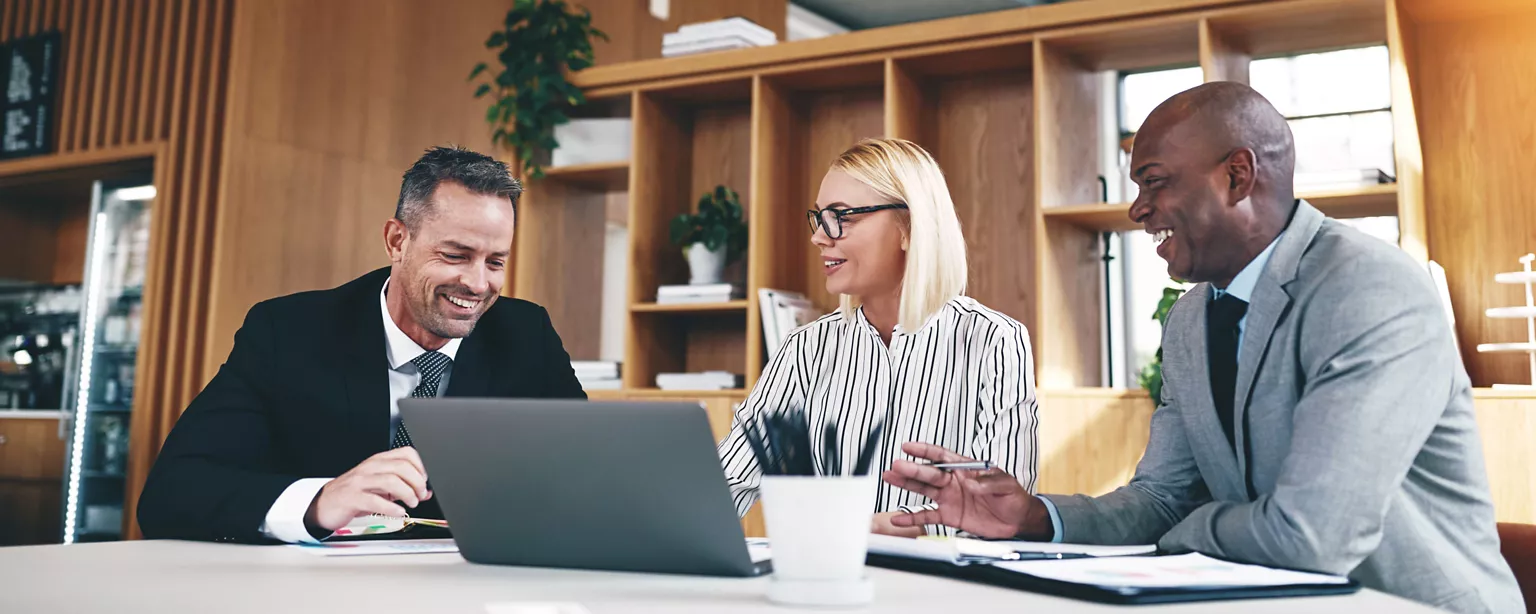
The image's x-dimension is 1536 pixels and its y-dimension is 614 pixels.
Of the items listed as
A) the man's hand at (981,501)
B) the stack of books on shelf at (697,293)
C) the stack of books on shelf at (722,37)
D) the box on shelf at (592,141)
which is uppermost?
the stack of books on shelf at (722,37)

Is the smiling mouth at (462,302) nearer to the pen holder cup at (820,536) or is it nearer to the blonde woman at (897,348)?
the blonde woman at (897,348)

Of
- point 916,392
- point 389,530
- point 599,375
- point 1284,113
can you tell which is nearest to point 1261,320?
point 916,392

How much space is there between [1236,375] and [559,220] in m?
3.30

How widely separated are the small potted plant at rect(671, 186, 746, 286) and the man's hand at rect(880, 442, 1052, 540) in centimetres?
261

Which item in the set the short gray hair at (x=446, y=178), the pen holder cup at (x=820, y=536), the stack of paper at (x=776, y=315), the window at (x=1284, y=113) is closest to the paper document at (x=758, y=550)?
the pen holder cup at (x=820, y=536)

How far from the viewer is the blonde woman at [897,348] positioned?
209 cm

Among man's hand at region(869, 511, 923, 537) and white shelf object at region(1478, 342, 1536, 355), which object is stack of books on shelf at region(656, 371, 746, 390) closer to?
white shelf object at region(1478, 342, 1536, 355)

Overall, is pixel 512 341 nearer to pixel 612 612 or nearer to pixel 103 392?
pixel 612 612

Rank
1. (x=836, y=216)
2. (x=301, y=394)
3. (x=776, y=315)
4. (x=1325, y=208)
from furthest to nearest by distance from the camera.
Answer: (x=776, y=315), (x=1325, y=208), (x=836, y=216), (x=301, y=394)

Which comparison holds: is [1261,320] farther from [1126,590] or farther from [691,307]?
[691,307]

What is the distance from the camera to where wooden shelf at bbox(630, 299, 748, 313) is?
395 cm

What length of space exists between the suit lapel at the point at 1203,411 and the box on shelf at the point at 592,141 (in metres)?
3.05

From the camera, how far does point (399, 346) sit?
1.96 metres

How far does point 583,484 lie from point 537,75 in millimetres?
3399
